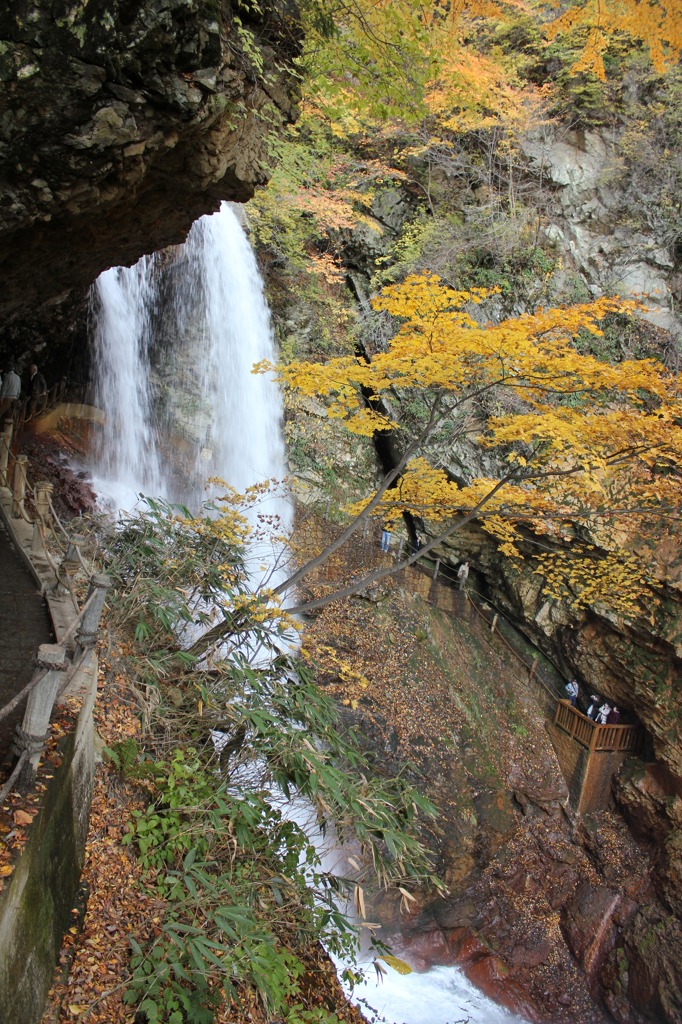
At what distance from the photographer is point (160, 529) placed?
23.0 feet

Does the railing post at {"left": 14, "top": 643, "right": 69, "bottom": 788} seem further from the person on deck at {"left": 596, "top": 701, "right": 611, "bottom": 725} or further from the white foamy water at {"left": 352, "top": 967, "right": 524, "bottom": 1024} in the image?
the person on deck at {"left": 596, "top": 701, "right": 611, "bottom": 725}

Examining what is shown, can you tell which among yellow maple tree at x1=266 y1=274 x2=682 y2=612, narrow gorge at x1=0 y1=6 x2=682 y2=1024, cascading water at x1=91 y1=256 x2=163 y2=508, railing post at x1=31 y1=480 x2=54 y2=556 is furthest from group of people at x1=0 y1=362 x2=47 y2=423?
yellow maple tree at x1=266 y1=274 x2=682 y2=612

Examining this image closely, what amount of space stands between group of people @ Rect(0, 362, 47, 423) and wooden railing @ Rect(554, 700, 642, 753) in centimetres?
1285

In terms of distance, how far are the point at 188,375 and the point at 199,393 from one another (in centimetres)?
42

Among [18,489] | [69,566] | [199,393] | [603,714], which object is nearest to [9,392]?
[18,489]

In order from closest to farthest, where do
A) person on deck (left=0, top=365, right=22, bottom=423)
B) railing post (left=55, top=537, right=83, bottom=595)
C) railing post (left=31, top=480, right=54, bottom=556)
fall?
railing post (left=55, top=537, right=83, bottom=595) < railing post (left=31, top=480, right=54, bottom=556) < person on deck (left=0, top=365, right=22, bottom=423)

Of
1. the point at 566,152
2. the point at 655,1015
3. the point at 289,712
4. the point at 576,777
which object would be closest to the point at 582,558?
the point at 576,777

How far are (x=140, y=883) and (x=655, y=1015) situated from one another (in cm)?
1152

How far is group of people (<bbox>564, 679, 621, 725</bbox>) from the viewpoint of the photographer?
12.9m

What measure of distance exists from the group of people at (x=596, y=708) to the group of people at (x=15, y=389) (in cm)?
1285

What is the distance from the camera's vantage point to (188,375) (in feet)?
38.5

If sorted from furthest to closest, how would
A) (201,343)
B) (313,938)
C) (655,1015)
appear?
(201,343), (655,1015), (313,938)

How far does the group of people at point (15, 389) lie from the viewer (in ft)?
25.6

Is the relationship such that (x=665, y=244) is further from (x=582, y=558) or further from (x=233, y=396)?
(x=233, y=396)
